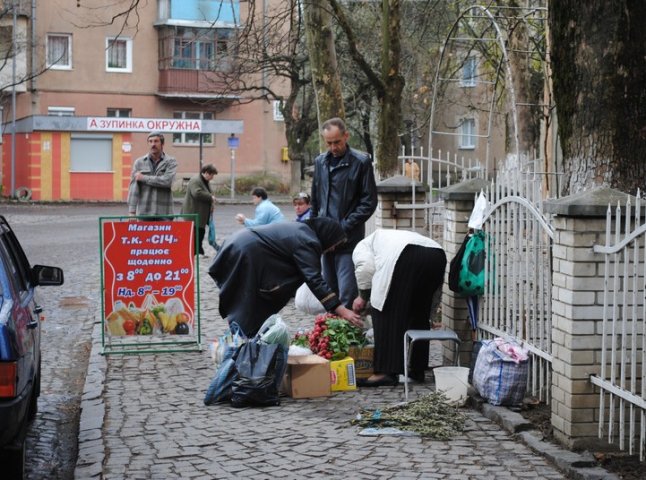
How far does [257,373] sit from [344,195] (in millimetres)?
2726

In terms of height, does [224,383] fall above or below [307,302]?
below

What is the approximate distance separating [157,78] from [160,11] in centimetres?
323

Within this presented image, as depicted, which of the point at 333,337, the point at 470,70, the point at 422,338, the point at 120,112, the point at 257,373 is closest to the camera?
the point at 257,373

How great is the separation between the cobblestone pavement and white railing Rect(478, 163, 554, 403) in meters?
0.66

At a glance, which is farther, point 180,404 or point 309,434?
point 180,404

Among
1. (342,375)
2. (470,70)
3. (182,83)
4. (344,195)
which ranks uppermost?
(182,83)

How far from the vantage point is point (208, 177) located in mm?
19234

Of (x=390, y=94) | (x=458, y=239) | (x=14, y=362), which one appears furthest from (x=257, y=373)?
(x=390, y=94)

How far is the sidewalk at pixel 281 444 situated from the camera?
6680 mm

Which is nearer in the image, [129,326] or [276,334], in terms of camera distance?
[276,334]

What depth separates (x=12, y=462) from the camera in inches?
244

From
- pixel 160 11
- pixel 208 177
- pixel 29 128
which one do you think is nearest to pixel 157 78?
pixel 160 11

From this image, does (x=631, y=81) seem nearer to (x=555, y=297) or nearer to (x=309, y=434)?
(x=555, y=297)

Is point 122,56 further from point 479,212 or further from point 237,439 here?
point 237,439
